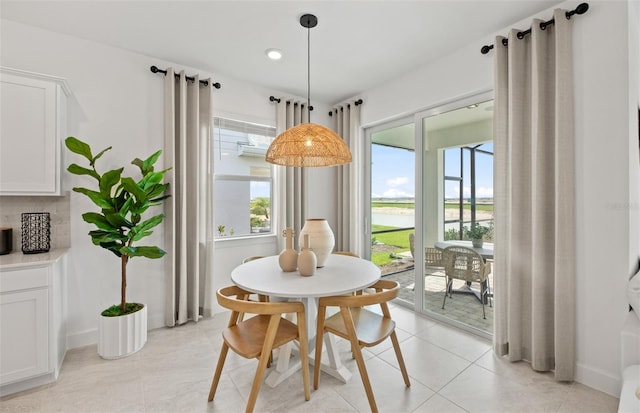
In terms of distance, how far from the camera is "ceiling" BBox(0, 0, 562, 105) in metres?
2.15

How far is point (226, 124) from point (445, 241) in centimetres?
281

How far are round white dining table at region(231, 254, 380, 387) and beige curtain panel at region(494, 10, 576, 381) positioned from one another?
1174mm

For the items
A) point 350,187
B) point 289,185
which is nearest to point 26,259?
point 289,185

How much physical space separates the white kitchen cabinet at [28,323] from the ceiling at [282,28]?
1884 millimetres

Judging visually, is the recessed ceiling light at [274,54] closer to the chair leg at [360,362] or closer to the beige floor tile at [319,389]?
the chair leg at [360,362]

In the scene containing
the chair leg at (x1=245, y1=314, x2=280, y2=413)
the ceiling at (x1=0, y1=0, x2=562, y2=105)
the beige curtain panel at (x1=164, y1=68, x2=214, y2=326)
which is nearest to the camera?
the chair leg at (x1=245, y1=314, x2=280, y2=413)

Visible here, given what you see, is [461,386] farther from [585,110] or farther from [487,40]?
[487,40]

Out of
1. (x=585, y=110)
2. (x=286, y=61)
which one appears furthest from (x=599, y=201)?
(x=286, y=61)

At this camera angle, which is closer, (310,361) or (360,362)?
(360,362)

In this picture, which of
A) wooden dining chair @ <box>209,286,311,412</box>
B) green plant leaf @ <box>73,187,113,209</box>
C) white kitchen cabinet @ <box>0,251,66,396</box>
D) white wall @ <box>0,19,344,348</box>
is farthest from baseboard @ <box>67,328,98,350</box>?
wooden dining chair @ <box>209,286,311,412</box>

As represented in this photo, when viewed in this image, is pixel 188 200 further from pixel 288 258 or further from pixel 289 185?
pixel 288 258

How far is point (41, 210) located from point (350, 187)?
3.14 meters

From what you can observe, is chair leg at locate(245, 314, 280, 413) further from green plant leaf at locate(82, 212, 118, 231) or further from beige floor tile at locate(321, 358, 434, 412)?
green plant leaf at locate(82, 212, 118, 231)

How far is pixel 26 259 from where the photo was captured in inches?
78.9
